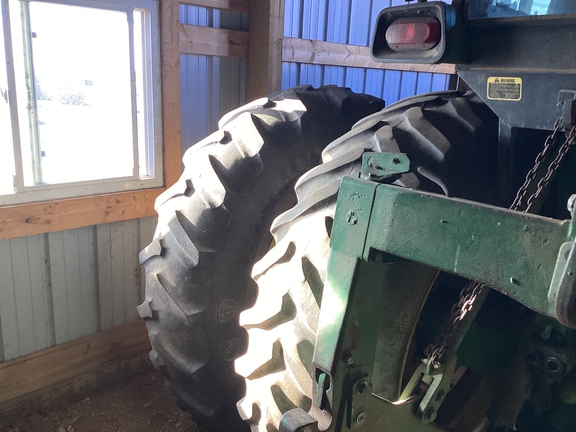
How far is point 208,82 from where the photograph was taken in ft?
11.6

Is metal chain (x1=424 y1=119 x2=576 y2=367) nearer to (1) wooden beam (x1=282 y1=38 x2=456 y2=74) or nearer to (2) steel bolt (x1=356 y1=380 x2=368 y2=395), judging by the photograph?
(2) steel bolt (x1=356 y1=380 x2=368 y2=395)

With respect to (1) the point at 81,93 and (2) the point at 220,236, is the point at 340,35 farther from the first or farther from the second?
(2) the point at 220,236

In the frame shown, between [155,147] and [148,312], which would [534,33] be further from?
[155,147]

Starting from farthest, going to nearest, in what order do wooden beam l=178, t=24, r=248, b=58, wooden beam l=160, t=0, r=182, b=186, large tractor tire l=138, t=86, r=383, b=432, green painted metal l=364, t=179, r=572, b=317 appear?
wooden beam l=178, t=24, r=248, b=58
wooden beam l=160, t=0, r=182, b=186
large tractor tire l=138, t=86, r=383, b=432
green painted metal l=364, t=179, r=572, b=317

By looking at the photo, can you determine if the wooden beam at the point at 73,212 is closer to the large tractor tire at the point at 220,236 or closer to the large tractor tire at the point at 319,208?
the large tractor tire at the point at 220,236

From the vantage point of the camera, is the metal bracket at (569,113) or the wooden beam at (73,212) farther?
the wooden beam at (73,212)

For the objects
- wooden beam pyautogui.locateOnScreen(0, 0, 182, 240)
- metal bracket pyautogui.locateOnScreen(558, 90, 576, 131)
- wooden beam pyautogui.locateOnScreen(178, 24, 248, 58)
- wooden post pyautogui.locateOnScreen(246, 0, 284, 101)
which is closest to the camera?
metal bracket pyautogui.locateOnScreen(558, 90, 576, 131)

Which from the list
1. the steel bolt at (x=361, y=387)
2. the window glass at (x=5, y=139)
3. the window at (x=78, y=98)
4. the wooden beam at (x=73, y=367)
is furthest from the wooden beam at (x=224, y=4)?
the steel bolt at (x=361, y=387)

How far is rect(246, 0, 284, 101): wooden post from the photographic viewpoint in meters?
3.58

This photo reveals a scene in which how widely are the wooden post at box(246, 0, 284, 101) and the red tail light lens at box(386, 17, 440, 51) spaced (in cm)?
228

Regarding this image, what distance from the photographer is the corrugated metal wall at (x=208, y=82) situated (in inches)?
133

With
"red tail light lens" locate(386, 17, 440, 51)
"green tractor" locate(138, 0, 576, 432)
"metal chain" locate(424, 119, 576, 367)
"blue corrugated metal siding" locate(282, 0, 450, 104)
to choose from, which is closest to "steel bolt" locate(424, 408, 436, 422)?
"green tractor" locate(138, 0, 576, 432)

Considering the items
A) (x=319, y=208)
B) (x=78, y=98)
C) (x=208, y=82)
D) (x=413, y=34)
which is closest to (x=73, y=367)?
(x=78, y=98)

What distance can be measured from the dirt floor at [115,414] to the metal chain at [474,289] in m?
2.01
